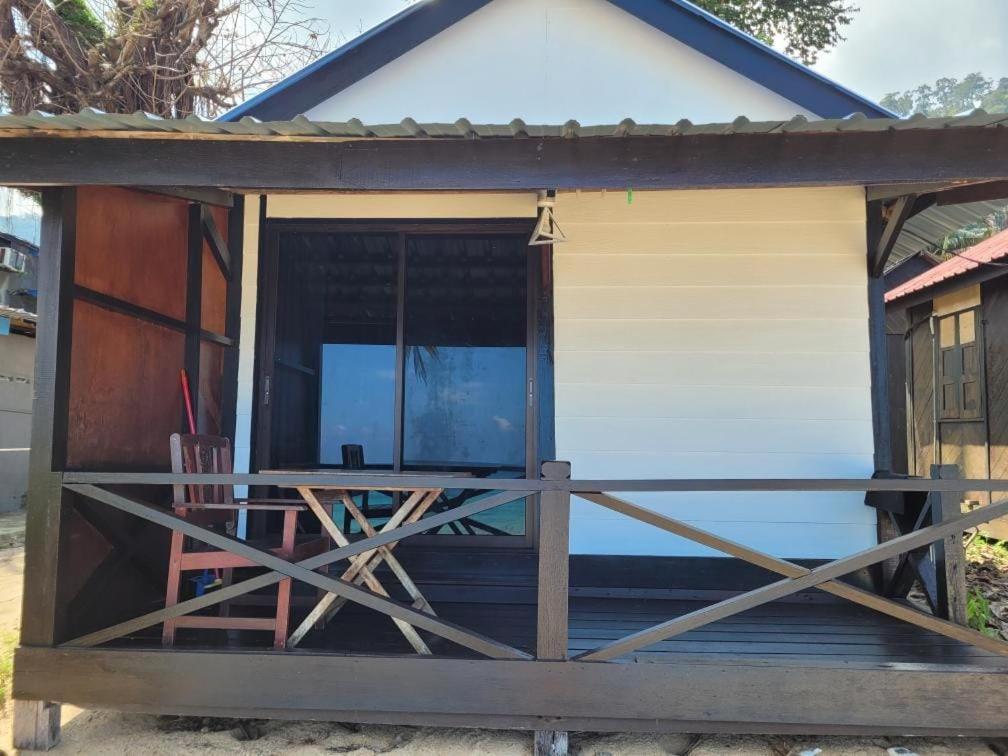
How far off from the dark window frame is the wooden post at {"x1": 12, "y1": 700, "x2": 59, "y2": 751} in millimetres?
8871

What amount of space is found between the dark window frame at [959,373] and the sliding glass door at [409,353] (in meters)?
5.64

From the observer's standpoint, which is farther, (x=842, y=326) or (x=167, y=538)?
(x=842, y=326)

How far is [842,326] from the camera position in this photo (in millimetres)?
3852

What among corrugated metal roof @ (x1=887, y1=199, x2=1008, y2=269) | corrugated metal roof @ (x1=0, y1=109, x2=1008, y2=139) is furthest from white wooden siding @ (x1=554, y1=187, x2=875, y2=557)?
corrugated metal roof @ (x1=0, y1=109, x2=1008, y2=139)

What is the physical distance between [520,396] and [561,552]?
315 centimetres

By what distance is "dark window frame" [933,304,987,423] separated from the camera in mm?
7742

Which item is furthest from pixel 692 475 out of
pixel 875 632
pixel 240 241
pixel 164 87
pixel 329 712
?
pixel 164 87

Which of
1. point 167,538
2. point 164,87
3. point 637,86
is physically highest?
point 164,87

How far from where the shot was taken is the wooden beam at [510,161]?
2.51 m

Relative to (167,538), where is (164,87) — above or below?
above

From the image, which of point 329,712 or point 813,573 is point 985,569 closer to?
point 813,573

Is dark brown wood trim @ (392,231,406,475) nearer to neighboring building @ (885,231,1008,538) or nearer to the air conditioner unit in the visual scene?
neighboring building @ (885,231,1008,538)

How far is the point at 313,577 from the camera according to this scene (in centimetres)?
260

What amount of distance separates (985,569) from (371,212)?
19.2 feet
